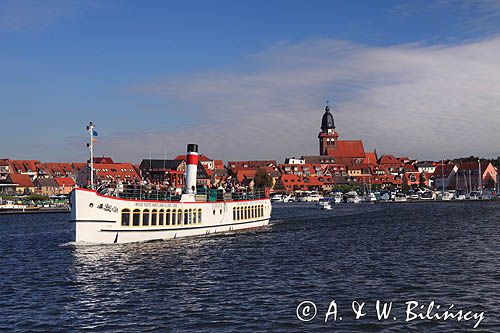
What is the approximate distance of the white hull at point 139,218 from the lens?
47.0 m

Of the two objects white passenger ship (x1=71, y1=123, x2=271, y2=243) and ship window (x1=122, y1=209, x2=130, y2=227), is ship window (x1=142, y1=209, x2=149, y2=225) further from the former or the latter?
ship window (x1=122, y1=209, x2=130, y2=227)

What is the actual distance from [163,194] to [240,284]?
27.2 m

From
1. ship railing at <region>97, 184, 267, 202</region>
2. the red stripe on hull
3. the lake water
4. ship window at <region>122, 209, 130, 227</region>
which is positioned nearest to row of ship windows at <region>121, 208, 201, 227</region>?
ship window at <region>122, 209, 130, 227</region>

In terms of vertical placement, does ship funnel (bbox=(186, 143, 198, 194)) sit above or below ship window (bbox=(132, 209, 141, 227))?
above

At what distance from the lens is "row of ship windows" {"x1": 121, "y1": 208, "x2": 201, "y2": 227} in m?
50.9

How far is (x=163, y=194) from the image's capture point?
58875 mm

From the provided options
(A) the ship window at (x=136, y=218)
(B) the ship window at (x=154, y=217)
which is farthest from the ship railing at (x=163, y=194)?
(A) the ship window at (x=136, y=218)

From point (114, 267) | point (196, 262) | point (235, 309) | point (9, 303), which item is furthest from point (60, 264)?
point (235, 309)

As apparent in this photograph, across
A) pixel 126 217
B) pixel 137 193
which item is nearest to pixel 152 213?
pixel 137 193

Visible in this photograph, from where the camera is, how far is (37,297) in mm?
30484

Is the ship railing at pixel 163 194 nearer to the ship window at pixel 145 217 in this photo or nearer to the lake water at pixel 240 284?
the ship window at pixel 145 217

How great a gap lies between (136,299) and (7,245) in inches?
1337

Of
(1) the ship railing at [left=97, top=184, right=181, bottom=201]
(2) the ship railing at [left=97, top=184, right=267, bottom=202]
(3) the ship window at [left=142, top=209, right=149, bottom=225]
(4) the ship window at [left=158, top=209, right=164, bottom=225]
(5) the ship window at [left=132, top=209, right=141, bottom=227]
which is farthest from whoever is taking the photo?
(4) the ship window at [left=158, top=209, right=164, bottom=225]

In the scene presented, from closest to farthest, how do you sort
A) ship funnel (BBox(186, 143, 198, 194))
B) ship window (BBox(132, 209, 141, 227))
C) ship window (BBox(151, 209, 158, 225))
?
ship window (BBox(132, 209, 141, 227))
ship window (BBox(151, 209, 158, 225))
ship funnel (BBox(186, 143, 198, 194))
